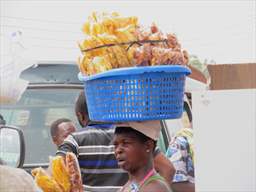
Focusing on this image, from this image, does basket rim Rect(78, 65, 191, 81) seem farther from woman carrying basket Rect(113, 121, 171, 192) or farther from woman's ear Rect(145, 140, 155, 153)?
woman's ear Rect(145, 140, 155, 153)

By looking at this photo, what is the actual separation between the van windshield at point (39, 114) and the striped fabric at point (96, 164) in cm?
138

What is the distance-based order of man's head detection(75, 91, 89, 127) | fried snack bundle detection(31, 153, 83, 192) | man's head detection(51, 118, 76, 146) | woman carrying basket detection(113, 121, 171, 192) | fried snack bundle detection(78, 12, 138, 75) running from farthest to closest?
1. man's head detection(51, 118, 76, 146)
2. man's head detection(75, 91, 89, 127)
3. fried snack bundle detection(31, 153, 83, 192)
4. woman carrying basket detection(113, 121, 171, 192)
5. fried snack bundle detection(78, 12, 138, 75)

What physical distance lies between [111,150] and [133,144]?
72 centimetres

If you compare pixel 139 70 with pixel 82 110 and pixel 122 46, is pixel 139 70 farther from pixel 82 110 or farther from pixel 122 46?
pixel 82 110

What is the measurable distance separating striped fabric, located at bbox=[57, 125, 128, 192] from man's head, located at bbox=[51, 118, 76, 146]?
103cm

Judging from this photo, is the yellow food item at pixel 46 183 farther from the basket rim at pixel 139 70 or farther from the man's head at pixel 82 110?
the man's head at pixel 82 110

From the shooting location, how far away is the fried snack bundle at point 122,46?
120 inches

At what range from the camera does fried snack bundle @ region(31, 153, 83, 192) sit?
10.8 ft

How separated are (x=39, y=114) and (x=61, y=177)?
7.31 ft

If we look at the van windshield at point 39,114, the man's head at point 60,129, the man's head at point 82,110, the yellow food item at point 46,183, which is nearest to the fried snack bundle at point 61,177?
the yellow food item at point 46,183

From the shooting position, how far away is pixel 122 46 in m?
3.10

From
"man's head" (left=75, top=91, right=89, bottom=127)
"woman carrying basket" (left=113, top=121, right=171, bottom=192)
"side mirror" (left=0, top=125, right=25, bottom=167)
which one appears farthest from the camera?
"side mirror" (left=0, top=125, right=25, bottom=167)

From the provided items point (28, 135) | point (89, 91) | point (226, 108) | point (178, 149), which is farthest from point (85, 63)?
point (28, 135)

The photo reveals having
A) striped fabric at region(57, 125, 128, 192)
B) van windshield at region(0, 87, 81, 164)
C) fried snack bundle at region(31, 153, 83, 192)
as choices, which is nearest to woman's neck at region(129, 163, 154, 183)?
fried snack bundle at region(31, 153, 83, 192)
